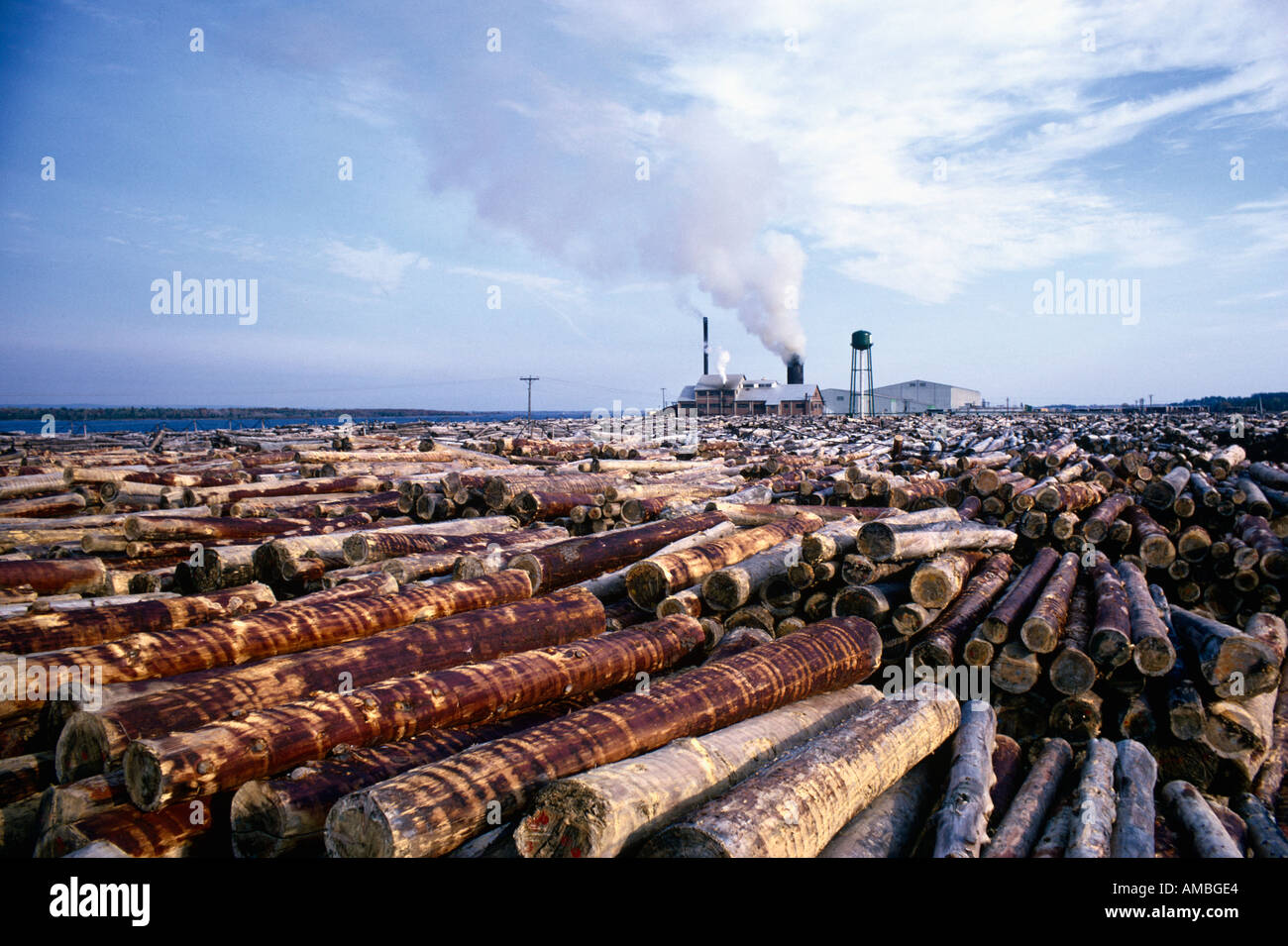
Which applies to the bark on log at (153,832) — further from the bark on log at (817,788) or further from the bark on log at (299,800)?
the bark on log at (817,788)

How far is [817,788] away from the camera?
346 cm

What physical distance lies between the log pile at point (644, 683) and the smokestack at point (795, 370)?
72052 millimetres

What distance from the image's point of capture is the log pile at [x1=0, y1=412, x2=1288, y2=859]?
3090 millimetres

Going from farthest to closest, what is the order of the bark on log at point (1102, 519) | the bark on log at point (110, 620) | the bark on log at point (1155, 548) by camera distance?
the bark on log at point (1102, 519) < the bark on log at point (1155, 548) < the bark on log at point (110, 620)

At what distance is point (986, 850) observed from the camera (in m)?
3.65

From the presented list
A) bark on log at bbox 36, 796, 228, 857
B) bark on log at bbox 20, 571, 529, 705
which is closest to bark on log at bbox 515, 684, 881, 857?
bark on log at bbox 36, 796, 228, 857

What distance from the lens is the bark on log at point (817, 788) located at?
114 inches

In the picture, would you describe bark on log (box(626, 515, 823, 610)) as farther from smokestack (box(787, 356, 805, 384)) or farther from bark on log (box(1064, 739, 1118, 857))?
smokestack (box(787, 356, 805, 384))

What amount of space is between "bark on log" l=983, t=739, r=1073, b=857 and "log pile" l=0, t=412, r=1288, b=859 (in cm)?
2

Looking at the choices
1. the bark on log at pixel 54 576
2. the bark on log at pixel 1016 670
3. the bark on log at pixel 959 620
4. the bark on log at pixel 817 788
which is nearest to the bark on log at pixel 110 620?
the bark on log at pixel 54 576
